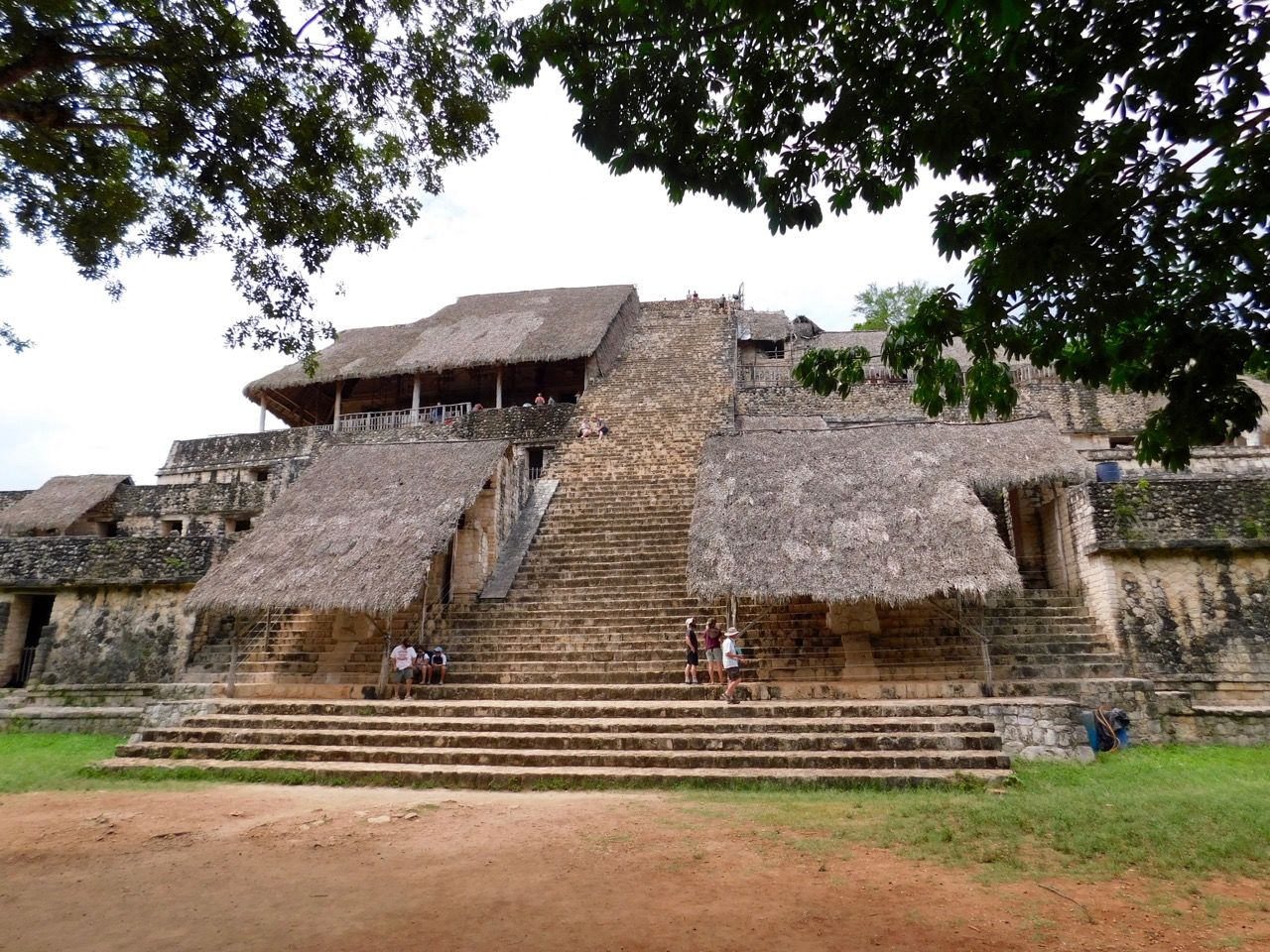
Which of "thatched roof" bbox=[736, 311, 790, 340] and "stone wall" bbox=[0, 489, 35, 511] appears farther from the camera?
"thatched roof" bbox=[736, 311, 790, 340]

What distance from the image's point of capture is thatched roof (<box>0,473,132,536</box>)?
17734 mm

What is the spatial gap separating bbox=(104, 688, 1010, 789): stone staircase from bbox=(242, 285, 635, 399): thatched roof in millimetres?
12636

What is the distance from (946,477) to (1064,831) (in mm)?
6278

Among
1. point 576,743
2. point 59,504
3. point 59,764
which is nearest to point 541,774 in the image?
point 576,743

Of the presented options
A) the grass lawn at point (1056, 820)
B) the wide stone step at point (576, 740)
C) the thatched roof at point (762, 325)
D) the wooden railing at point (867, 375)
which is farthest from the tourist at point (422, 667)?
the thatched roof at point (762, 325)

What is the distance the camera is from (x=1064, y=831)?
5.05m

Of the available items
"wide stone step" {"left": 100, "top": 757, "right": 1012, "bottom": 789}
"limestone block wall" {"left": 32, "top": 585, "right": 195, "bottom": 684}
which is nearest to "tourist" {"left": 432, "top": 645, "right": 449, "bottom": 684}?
"wide stone step" {"left": 100, "top": 757, "right": 1012, "bottom": 789}

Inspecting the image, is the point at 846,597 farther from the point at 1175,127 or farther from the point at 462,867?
the point at 1175,127

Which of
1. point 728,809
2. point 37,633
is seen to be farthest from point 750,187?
point 37,633

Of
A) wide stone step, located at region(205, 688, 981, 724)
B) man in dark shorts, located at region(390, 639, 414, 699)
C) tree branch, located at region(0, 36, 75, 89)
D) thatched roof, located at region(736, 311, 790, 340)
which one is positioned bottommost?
wide stone step, located at region(205, 688, 981, 724)

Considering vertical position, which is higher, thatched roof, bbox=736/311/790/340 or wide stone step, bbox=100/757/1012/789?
thatched roof, bbox=736/311/790/340

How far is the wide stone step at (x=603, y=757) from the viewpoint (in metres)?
7.08

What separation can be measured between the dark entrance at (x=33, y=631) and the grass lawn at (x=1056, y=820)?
12896mm

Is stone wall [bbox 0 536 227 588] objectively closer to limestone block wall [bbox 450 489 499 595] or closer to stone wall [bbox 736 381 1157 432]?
limestone block wall [bbox 450 489 499 595]
